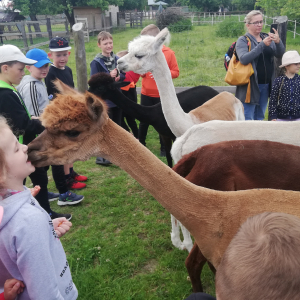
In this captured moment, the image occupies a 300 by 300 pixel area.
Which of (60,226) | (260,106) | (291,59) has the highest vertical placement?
(291,59)

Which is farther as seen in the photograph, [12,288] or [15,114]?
[15,114]

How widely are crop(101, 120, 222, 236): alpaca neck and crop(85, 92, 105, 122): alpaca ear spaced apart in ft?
0.62

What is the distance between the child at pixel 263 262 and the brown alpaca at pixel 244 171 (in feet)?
3.63

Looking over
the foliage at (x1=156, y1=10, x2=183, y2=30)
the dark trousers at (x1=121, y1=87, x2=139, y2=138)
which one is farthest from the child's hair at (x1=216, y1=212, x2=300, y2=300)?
the foliage at (x1=156, y1=10, x2=183, y2=30)

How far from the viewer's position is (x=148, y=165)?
61.2 inches

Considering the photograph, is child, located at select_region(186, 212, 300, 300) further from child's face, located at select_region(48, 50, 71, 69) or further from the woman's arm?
child's face, located at select_region(48, 50, 71, 69)

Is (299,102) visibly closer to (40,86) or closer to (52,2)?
(40,86)

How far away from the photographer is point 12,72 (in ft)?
7.75

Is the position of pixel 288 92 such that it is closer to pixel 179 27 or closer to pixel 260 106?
pixel 260 106

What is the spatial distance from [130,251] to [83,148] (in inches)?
55.9

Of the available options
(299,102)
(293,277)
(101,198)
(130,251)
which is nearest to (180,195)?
(293,277)

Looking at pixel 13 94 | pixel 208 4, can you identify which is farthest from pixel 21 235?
pixel 208 4

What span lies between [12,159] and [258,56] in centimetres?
365

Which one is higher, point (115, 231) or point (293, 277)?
point (293, 277)
